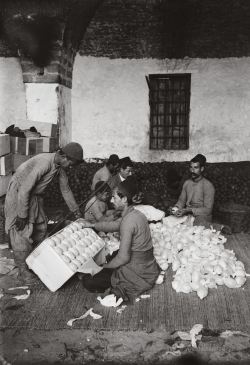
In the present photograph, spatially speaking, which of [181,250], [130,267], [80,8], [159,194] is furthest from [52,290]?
[80,8]

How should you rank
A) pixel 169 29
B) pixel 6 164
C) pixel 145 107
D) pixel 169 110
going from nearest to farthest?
pixel 6 164
pixel 169 29
pixel 145 107
pixel 169 110

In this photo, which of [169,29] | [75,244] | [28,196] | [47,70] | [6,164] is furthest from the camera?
[169,29]

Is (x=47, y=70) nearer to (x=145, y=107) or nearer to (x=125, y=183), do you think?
(x=145, y=107)

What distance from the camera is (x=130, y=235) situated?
463 centimetres

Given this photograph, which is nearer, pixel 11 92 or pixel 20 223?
pixel 20 223

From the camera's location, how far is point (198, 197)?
711 centimetres

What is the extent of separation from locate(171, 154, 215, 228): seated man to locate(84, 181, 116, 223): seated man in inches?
47.6

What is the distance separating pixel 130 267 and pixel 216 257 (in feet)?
4.44

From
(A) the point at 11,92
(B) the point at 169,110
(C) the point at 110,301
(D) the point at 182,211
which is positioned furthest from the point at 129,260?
(A) the point at 11,92

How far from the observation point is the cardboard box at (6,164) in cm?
656

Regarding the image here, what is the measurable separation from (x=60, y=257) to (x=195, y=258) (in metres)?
1.87

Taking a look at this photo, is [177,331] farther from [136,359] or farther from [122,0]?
[122,0]

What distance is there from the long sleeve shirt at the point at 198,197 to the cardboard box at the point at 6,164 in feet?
9.52

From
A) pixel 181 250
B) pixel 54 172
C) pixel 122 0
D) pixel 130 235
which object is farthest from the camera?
pixel 122 0
